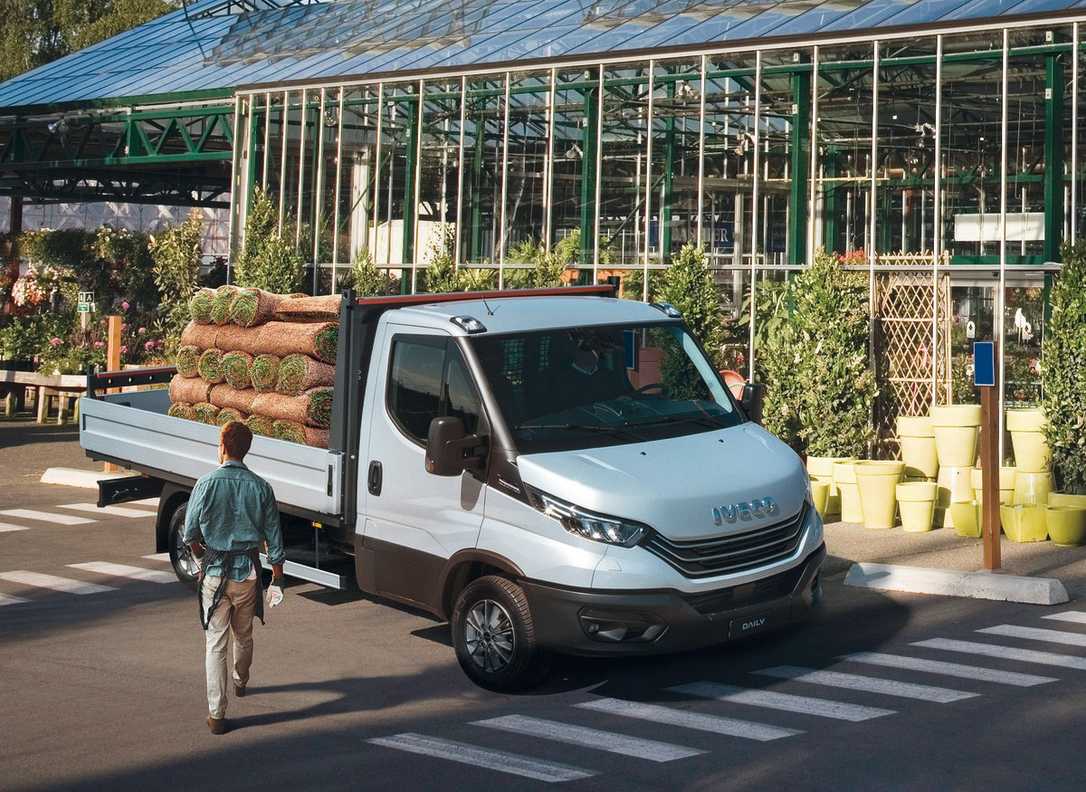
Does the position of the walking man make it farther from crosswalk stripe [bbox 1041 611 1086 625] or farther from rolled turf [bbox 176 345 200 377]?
crosswalk stripe [bbox 1041 611 1086 625]

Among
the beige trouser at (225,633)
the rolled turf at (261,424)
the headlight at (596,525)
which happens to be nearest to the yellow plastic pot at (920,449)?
the rolled turf at (261,424)

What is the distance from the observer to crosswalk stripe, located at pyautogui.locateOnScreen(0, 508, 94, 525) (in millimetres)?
16812

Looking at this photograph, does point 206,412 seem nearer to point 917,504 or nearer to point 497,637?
point 497,637

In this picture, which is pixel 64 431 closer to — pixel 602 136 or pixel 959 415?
pixel 602 136

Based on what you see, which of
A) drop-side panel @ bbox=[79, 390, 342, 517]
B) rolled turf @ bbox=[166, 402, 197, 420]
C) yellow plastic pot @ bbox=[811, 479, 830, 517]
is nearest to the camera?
drop-side panel @ bbox=[79, 390, 342, 517]

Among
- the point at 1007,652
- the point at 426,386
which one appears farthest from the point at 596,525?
the point at 1007,652

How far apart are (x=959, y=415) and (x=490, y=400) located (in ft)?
25.6

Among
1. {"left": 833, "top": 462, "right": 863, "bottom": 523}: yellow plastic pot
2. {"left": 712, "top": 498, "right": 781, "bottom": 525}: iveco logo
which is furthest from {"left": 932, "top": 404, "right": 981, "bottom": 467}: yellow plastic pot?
{"left": 712, "top": 498, "right": 781, "bottom": 525}: iveco logo

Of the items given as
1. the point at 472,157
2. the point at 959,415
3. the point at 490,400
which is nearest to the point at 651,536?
the point at 490,400

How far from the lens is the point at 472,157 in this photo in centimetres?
2519

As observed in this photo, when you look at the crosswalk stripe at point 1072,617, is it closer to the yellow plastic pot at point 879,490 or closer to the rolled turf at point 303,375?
the yellow plastic pot at point 879,490

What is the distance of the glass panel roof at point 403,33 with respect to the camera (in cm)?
2159

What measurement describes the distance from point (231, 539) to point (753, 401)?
12.0ft

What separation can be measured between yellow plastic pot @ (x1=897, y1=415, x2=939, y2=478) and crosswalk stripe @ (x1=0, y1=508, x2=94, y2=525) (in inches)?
343
